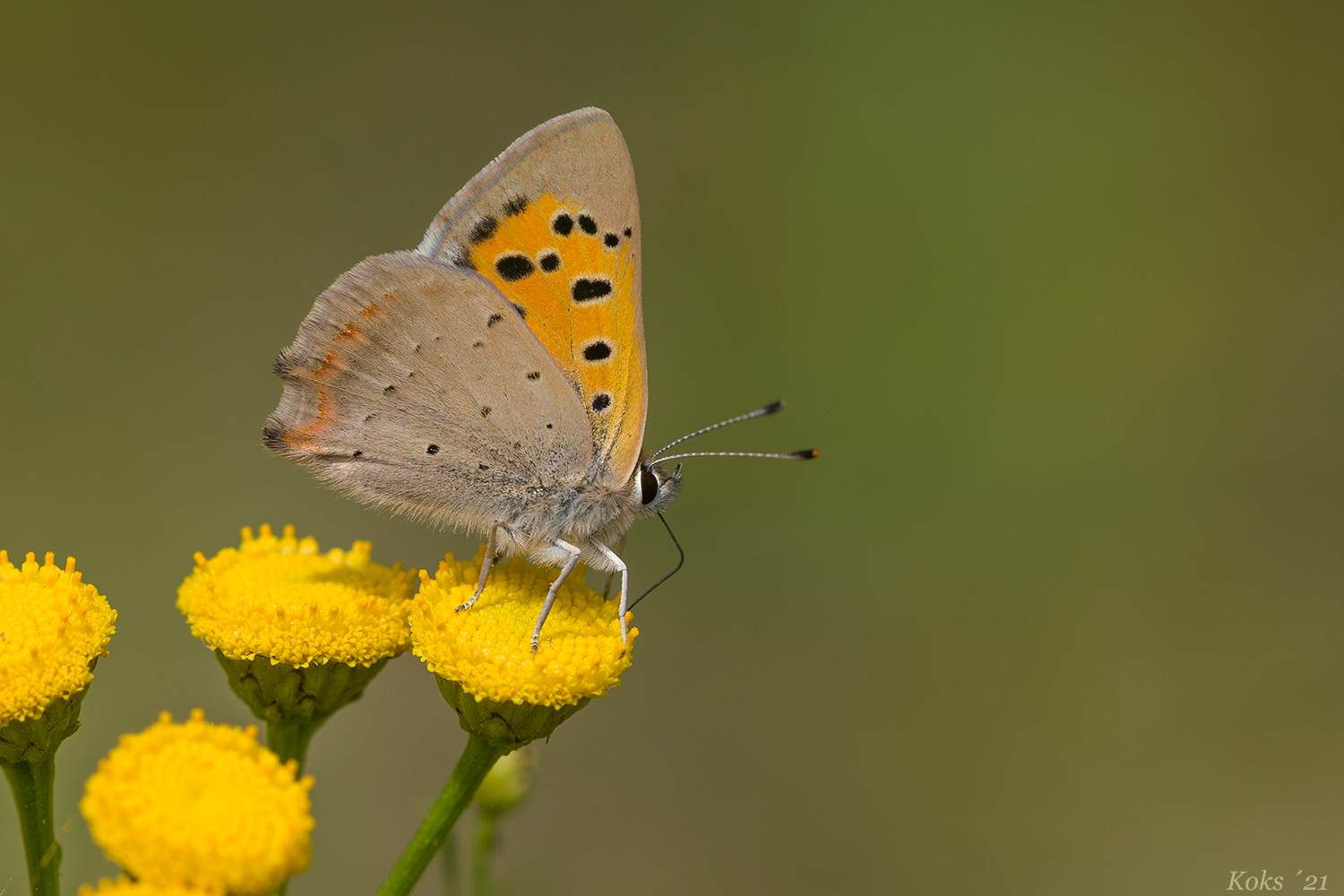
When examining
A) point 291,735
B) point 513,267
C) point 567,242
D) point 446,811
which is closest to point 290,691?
point 291,735

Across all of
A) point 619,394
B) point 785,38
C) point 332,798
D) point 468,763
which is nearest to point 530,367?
point 619,394

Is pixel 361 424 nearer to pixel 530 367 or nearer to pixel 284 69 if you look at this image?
pixel 530 367

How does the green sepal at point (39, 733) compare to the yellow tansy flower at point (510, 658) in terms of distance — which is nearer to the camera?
the green sepal at point (39, 733)

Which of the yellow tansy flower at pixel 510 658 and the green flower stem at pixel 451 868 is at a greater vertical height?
the yellow tansy flower at pixel 510 658

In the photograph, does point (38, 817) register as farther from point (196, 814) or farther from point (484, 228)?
point (484, 228)

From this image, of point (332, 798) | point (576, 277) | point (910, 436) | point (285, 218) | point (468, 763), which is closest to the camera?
point (468, 763)

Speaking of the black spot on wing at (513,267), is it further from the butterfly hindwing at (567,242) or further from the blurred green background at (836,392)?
the blurred green background at (836,392)

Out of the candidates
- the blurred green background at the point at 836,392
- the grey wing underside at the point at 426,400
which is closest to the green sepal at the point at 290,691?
the grey wing underside at the point at 426,400
